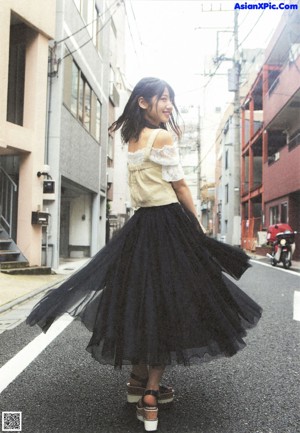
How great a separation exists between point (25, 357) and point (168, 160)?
189 cm

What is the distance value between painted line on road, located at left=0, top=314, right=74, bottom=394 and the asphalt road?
45 millimetres

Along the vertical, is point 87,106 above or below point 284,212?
above

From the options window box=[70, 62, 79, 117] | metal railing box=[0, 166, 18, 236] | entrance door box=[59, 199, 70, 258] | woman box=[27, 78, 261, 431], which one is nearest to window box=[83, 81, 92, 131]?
window box=[70, 62, 79, 117]

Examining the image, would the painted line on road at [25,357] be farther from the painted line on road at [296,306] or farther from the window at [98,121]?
the window at [98,121]

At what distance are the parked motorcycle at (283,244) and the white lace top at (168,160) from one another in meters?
9.83

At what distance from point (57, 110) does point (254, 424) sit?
9.60 metres

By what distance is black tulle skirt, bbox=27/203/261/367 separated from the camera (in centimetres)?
191

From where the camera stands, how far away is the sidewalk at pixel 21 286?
5.73 meters

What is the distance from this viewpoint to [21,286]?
7133 mm

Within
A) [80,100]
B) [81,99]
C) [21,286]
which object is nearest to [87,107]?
[81,99]

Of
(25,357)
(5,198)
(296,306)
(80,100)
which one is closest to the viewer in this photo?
(25,357)

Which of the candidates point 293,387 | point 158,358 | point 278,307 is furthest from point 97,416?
point 278,307

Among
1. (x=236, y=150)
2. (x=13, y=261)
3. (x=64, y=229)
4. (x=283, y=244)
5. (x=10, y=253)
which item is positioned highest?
(x=236, y=150)

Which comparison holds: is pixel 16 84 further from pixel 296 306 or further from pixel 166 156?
pixel 166 156
